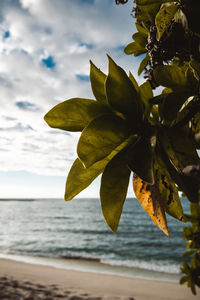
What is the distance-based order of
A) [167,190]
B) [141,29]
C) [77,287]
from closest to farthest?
[167,190] → [141,29] → [77,287]

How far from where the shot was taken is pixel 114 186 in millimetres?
579

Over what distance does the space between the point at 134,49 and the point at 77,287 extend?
11381mm

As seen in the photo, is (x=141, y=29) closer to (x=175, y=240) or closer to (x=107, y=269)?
(x=107, y=269)

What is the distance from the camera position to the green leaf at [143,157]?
1.59ft

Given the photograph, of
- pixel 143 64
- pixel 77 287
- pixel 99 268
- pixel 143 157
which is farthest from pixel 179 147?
pixel 99 268

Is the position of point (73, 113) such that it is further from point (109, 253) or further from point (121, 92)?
point (109, 253)

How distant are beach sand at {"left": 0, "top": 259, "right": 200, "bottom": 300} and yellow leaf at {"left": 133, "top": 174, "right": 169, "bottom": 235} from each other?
9415 millimetres

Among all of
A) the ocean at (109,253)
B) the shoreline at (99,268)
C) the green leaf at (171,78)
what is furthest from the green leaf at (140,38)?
the ocean at (109,253)

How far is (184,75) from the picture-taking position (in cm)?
63

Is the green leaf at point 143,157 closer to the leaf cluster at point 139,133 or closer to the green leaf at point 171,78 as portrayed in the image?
the leaf cluster at point 139,133

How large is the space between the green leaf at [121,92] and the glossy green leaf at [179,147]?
0.09m

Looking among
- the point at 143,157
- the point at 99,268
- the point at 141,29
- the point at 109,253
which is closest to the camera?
the point at 143,157

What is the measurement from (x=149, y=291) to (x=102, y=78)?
37.2 feet

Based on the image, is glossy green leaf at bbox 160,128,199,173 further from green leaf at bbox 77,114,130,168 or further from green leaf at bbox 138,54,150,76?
green leaf at bbox 138,54,150,76
